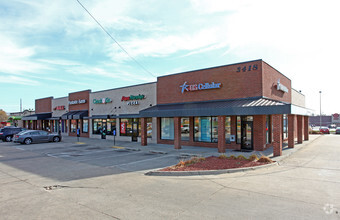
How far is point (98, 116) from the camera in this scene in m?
28.1

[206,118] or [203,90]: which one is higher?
[203,90]

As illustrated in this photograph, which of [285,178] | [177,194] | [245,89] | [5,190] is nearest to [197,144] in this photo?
[245,89]

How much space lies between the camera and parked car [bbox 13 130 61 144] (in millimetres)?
23642

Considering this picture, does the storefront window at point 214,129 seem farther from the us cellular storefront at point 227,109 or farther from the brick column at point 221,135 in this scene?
the brick column at point 221,135

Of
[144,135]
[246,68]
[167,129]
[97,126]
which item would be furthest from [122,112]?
[246,68]

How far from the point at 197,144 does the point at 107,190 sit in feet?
39.2

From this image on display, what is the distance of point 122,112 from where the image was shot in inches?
1024

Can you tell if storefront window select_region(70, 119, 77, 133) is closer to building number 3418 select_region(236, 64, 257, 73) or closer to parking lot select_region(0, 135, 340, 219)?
parking lot select_region(0, 135, 340, 219)

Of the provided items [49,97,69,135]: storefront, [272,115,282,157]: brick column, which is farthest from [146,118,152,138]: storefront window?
[49,97,69,135]: storefront

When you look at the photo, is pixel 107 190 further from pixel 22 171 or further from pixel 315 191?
pixel 315 191

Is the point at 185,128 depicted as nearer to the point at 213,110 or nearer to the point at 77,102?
the point at 213,110

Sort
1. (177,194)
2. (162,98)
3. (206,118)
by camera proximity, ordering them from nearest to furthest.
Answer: (177,194), (206,118), (162,98)

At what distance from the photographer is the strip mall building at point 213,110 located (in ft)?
50.1

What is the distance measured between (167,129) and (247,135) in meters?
7.65
